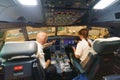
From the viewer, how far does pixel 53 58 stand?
14.4ft

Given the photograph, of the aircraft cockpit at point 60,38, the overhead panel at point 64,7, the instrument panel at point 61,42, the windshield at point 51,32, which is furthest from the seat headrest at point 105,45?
the windshield at point 51,32

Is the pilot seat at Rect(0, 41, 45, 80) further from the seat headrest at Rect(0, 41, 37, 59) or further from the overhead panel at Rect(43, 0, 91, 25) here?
the overhead panel at Rect(43, 0, 91, 25)

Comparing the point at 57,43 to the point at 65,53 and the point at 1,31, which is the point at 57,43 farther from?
the point at 1,31

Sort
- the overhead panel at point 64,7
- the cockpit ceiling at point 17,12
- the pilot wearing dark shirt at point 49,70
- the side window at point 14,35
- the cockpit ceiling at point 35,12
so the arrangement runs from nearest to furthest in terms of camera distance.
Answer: the overhead panel at point 64,7
the cockpit ceiling at point 35,12
the cockpit ceiling at point 17,12
the pilot wearing dark shirt at point 49,70
the side window at point 14,35

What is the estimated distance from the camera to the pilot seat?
69.9 inches

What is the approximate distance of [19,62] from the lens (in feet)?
5.95

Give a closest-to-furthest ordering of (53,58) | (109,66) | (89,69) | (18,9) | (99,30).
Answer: (109,66) → (89,69) → (18,9) → (53,58) → (99,30)

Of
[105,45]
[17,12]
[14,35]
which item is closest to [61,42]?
[14,35]

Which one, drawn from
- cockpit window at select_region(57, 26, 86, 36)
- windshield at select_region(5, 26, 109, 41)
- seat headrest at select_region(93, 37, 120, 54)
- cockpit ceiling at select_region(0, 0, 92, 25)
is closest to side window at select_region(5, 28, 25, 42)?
windshield at select_region(5, 26, 109, 41)

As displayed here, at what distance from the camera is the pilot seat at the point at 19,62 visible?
1774 mm

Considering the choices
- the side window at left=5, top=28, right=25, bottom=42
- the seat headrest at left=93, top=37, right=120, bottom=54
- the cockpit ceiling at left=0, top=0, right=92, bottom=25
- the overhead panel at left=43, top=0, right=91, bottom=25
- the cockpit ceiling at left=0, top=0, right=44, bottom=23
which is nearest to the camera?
the seat headrest at left=93, top=37, right=120, bottom=54

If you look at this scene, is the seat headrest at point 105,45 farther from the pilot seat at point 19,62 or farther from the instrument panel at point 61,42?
the instrument panel at point 61,42

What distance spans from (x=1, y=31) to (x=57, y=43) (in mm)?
1552

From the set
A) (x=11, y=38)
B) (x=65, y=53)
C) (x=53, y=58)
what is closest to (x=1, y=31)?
(x=11, y=38)
